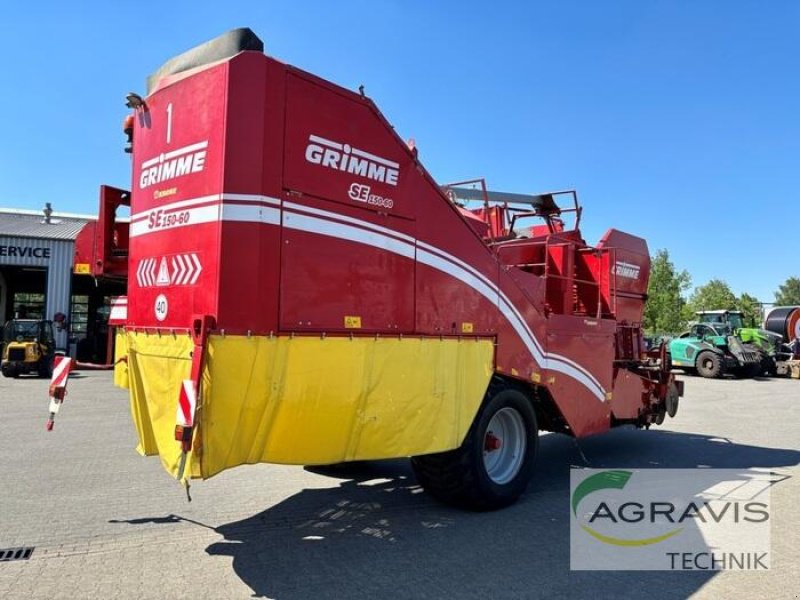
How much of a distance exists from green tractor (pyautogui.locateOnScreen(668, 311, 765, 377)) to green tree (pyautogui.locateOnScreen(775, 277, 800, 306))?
9422cm

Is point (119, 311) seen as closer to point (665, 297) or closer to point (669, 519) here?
point (669, 519)

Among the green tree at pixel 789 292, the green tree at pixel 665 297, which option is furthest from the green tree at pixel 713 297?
the green tree at pixel 789 292

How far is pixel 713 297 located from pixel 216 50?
7877 centimetres

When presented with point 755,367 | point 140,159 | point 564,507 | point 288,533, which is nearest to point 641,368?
point 564,507

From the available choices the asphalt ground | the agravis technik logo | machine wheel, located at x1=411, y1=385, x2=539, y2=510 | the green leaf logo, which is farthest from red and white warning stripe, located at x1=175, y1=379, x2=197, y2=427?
the green leaf logo

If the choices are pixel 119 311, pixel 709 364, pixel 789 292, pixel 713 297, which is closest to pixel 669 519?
pixel 119 311

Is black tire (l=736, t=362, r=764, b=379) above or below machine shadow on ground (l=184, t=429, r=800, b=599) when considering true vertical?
above

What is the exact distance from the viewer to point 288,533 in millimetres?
4867

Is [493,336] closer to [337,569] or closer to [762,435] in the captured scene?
[337,569]

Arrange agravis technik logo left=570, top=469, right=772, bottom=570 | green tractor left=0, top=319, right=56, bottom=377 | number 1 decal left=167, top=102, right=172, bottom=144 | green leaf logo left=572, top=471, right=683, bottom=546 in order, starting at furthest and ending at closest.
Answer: green tractor left=0, top=319, right=56, bottom=377, green leaf logo left=572, top=471, right=683, bottom=546, agravis technik logo left=570, top=469, right=772, bottom=570, number 1 decal left=167, top=102, right=172, bottom=144

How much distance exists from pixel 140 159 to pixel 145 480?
3.53m

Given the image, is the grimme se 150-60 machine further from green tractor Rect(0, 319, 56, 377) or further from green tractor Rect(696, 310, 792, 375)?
green tractor Rect(696, 310, 792, 375)

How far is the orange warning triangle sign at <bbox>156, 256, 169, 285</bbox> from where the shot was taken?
4.27 meters

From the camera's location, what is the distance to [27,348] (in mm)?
18562
